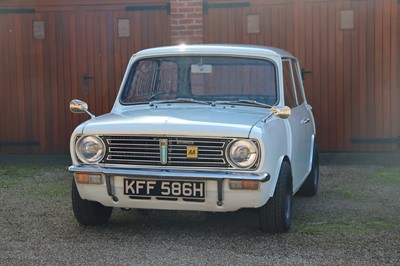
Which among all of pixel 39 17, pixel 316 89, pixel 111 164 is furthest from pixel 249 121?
pixel 39 17

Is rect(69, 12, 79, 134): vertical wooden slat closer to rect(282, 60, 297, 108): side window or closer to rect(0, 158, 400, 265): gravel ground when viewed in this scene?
rect(0, 158, 400, 265): gravel ground

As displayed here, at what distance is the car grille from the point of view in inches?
185

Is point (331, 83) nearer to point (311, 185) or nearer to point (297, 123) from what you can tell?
point (311, 185)

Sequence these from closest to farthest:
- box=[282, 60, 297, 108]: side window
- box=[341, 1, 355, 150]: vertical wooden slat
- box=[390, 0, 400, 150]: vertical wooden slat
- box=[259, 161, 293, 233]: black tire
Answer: box=[259, 161, 293, 233]: black tire
box=[282, 60, 297, 108]: side window
box=[390, 0, 400, 150]: vertical wooden slat
box=[341, 1, 355, 150]: vertical wooden slat

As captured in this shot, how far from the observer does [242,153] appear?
15.3 ft

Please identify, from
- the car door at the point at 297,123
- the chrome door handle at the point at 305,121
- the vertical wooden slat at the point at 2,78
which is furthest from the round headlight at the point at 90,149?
the vertical wooden slat at the point at 2,78

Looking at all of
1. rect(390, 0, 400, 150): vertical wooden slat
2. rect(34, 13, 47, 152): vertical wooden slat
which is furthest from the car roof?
rect(34, 13, 47, 152): vertical wooden slat

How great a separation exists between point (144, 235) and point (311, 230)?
1357mm

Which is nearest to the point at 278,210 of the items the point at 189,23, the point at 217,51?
the point at 217,51

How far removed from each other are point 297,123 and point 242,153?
56.0 inches

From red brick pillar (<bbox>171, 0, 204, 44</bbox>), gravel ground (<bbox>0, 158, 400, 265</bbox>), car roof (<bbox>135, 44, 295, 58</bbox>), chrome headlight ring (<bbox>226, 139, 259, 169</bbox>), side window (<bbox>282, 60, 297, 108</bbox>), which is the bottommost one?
gravel ground (<bbox>0, 158, 400, 265</bbox>)

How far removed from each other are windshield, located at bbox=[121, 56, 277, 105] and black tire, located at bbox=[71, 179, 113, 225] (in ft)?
3.27

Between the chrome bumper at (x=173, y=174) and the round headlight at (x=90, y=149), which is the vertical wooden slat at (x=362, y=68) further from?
the round headlight at (x=90, y=149)

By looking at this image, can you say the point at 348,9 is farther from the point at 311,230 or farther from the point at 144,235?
the point at 144,235
